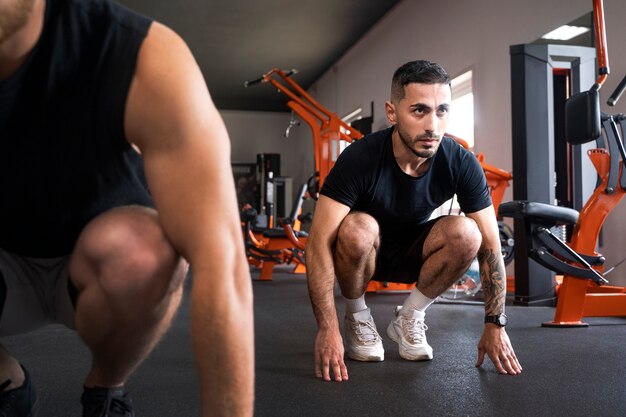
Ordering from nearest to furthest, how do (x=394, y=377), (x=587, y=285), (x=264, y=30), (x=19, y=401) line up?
(x=19, y=401) < (x=394, y=377) < (x=587, y=285) < (x=264, y=30)

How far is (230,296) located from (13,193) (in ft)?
1.11

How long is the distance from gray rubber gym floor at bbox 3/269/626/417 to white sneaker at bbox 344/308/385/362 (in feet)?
0.13

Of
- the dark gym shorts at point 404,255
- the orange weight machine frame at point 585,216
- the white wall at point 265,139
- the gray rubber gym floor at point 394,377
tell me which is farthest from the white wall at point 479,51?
the white wall at point 265,139

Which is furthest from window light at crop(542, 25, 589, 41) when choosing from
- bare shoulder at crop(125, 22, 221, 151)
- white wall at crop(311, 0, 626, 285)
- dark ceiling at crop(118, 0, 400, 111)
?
bare shoulder at crop(125, 22, 221, 151)

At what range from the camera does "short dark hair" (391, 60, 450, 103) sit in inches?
73.1

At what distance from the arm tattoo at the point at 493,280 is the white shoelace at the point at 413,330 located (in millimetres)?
236

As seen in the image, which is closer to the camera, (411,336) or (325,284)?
(325,284)

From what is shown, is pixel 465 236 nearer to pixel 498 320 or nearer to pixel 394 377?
pixel 498 320

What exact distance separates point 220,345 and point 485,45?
4.51 metres

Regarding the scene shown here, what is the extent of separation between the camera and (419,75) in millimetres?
1861

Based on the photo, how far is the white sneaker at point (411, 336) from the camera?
6.14 ft

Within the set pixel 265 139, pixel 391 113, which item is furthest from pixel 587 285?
pixel 265 139

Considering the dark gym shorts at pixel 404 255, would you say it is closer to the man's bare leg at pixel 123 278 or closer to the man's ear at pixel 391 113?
the man's ear at pixel 391 113

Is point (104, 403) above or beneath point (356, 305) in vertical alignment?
above
